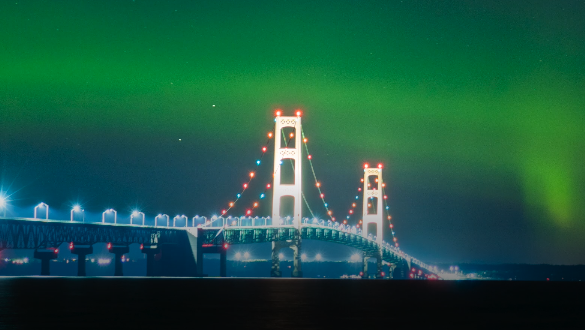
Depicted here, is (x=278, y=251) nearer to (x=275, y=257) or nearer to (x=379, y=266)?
(x=275, y=257)

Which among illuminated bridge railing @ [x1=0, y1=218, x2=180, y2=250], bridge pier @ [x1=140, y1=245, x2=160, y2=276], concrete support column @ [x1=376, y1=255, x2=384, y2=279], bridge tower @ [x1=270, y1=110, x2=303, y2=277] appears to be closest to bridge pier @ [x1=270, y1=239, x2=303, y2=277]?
bridge tower @ [x1=270, y1=110, x2=303, y2=277]

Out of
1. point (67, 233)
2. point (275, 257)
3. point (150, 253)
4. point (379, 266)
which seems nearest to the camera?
point (275, 257)

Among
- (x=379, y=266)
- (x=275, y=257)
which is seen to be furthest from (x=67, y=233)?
(x=379, y=266)

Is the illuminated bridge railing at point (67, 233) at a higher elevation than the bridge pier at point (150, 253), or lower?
higher

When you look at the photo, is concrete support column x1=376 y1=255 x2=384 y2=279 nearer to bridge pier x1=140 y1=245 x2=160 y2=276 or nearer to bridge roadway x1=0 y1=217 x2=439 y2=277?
bridge roadway x1=0 y1=217 x2=439 y2=277

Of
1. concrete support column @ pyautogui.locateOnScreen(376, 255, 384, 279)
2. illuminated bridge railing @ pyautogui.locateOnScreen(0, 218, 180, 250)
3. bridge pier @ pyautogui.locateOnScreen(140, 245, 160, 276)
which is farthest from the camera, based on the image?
concrete support column @ pyautogui.locateOnScreen(376, 255, 384, 279)

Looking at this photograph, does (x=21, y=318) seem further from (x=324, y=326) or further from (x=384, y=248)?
(x=384, y=248)

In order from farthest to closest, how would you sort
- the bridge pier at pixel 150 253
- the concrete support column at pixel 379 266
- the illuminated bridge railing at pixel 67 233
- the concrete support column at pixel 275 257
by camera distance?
1. the concrete support column at pixel 379 266
2. the bridge pier at pixel 150 253
3. the concrete support column at pixel 275 257
4. the illuminated bridge railing at pixel 67 233

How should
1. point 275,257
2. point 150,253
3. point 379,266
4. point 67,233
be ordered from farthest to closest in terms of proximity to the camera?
point 379,266
point 150,253
point 67,233
point 275,257

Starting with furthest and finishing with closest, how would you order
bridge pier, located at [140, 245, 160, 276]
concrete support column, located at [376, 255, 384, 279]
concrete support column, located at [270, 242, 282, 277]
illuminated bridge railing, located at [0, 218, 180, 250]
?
1. concrete support column, located at [376, 255, 384, 279]
2. bridge pier, located at [140, 245, 160, 276]
3. concrete support column, located at [270, 242, 282, 277]
4. illuminated bridge railing, located at [0, 218, 180, 250]

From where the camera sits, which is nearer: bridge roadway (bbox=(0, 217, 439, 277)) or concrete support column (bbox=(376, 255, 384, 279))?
bridge roadway (bbox=(0, 217, 439, 277))

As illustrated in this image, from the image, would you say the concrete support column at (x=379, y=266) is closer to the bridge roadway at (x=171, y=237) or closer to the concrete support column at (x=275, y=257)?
the bridge roadway at (x=171, y=237)

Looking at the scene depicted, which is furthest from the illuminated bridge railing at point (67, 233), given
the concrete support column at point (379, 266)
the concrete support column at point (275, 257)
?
the concrete support column at point (379, 266)
